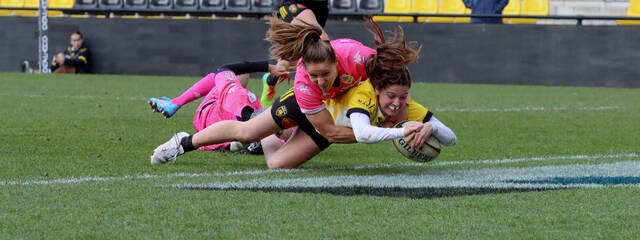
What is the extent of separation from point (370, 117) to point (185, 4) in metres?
13.9

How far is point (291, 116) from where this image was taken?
566 centimetres

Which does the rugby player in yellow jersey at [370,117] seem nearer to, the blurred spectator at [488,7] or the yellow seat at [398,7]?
the blurred spectator at [488,7]

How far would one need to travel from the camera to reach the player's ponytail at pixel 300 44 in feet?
16.8

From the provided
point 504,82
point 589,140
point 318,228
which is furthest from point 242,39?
point 318,228

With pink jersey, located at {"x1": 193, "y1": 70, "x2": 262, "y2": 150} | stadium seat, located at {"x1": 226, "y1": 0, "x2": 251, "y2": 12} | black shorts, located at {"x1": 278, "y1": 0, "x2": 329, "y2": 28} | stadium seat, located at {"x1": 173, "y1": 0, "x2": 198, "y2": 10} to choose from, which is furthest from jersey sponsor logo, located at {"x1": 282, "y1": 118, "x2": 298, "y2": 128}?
stadium seat, located at {"x1": 173, "y1": 0, "x2": 198, "y2": 10}

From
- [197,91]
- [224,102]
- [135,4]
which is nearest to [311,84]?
[224,102]

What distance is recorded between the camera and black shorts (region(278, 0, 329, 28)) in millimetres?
7270

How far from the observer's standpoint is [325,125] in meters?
5.46

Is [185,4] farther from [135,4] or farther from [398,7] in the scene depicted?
[398,7]

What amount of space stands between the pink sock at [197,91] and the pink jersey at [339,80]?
6.35ft

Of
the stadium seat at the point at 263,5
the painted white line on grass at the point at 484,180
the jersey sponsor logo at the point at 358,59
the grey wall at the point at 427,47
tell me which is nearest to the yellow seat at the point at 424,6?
the grey wall at the point at 427,47

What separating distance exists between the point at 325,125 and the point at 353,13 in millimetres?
11959

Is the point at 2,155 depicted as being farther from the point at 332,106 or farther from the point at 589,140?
the point at 589,140

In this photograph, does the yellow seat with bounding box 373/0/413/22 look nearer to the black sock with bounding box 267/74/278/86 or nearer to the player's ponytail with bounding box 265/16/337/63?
the black sock with bounding box 267/74/278/86
